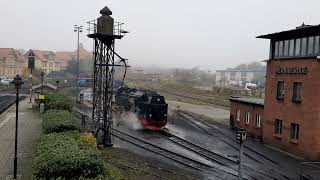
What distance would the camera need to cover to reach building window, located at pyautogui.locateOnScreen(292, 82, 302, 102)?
88.6 ft

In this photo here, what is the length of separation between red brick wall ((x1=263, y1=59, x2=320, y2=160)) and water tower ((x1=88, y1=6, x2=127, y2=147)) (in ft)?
36.4

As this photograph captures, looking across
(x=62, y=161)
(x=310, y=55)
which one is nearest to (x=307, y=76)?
(x=310, y=55)

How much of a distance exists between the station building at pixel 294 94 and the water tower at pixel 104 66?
11.1 meters

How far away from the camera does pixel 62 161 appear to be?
12.6 meters

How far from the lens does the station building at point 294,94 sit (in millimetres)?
25213

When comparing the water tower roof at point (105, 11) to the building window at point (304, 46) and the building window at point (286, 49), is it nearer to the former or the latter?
the building window at point (286, 49)

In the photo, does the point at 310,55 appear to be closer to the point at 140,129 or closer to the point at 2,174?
the point at 140,129

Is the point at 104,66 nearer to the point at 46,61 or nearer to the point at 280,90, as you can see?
the point at 280,90

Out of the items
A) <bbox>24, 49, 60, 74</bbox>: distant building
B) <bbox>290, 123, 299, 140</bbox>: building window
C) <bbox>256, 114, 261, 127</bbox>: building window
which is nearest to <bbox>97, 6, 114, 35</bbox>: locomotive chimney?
<bbox>290, 123, 299, 140</bbox>: building window

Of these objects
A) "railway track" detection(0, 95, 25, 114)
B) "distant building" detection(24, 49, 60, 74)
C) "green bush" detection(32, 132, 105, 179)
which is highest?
"distant building" detection(24, 49, 60, 74)

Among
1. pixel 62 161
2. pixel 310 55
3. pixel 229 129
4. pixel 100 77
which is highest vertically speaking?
pixel 310 55

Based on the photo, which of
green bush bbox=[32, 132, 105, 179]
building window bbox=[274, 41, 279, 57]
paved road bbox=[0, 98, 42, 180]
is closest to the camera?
green bush bbox=[32, 132, 105, 179]

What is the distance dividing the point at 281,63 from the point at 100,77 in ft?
41.6

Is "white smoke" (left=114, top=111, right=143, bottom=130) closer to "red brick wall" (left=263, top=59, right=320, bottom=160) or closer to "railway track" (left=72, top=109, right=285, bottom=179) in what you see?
"railway track" (left=72, top=109, right=285, bottom=179)
